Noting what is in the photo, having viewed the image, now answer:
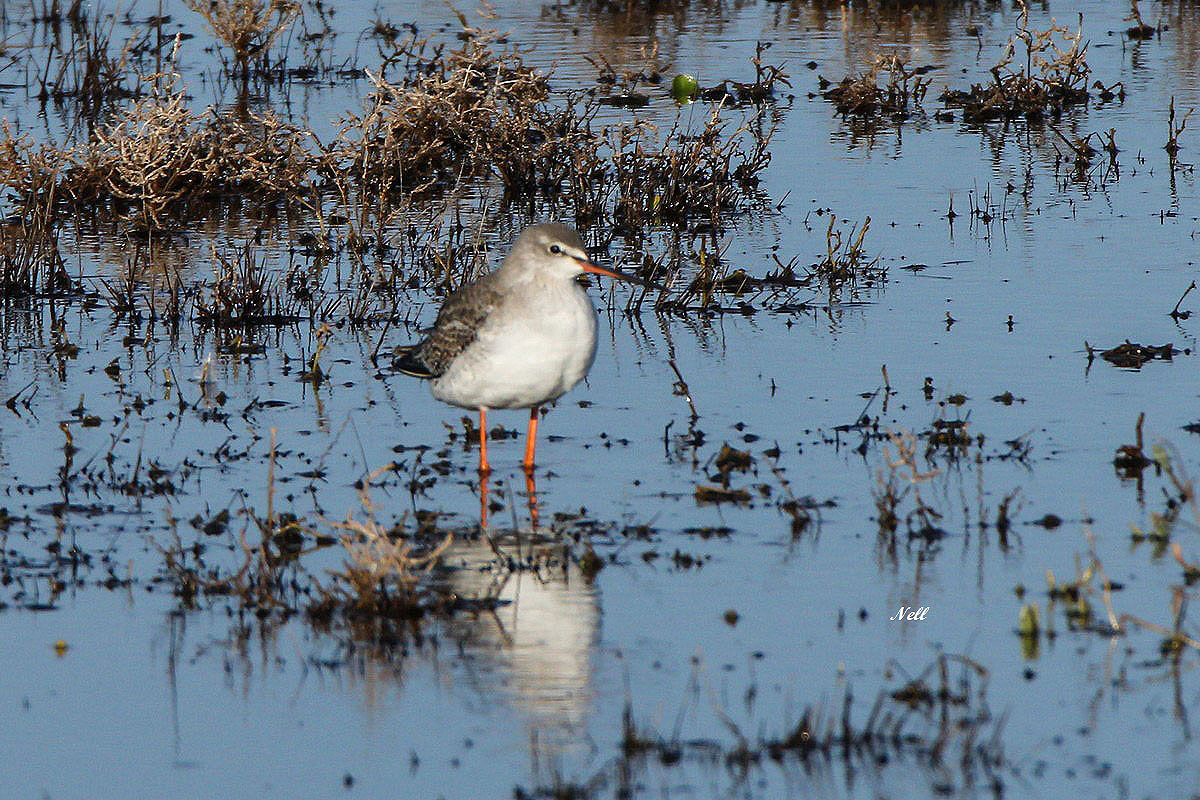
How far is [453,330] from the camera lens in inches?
332

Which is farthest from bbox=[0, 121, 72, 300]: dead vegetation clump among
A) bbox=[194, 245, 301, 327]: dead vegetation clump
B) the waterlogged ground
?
bbox=[194, 245, 301, 327]: dead vegetation clump

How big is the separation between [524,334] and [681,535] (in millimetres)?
1289

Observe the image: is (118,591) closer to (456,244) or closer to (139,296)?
(139,296)

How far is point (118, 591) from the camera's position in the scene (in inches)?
268

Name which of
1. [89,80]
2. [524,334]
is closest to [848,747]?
[524,334]

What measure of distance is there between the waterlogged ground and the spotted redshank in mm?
430

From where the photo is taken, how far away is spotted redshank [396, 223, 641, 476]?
800cm

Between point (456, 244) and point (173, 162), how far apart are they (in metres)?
2.32

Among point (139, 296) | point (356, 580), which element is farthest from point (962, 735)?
point (139, 296)

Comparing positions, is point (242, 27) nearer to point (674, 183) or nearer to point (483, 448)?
point (674, 183)

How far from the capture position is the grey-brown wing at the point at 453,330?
8297 millimetres

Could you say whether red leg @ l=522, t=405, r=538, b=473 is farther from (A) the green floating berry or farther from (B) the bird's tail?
(A) the green floating berry

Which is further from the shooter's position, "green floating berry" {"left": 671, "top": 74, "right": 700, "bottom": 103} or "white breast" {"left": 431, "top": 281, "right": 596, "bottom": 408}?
"green floating berry" {"left": 671, "top": 74, "right": 700, "bottom": 103}

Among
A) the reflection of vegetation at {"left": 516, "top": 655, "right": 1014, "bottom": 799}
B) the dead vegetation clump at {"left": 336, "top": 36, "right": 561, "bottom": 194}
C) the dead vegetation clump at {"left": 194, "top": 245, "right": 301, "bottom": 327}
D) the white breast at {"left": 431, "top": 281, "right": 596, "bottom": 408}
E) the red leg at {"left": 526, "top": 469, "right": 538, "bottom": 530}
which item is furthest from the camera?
the dead vegetation clump at {"left": 336, "top": 36, "right": 561, "bottom": 194}
